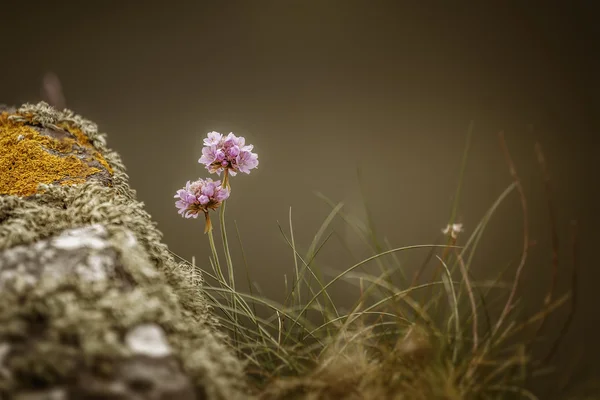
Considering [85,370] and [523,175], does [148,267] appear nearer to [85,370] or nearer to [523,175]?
[85,370]

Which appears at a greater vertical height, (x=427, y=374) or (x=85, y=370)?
(x=85, y=370)

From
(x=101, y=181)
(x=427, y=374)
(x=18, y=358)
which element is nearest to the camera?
(x=18, y=358)

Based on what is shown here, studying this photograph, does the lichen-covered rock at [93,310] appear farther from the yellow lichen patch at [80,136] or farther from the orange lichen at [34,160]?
the yellow lichen patch at [80,136]

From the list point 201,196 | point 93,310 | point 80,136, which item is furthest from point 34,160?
point 93,310

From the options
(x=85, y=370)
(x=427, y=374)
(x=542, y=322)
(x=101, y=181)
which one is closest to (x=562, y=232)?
(x=542, y=322)

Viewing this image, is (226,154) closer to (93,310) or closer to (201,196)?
(201,196)

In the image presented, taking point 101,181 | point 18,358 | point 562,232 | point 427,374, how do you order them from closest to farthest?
point 18,358
point 427,374
point 101,181
point 562,232
